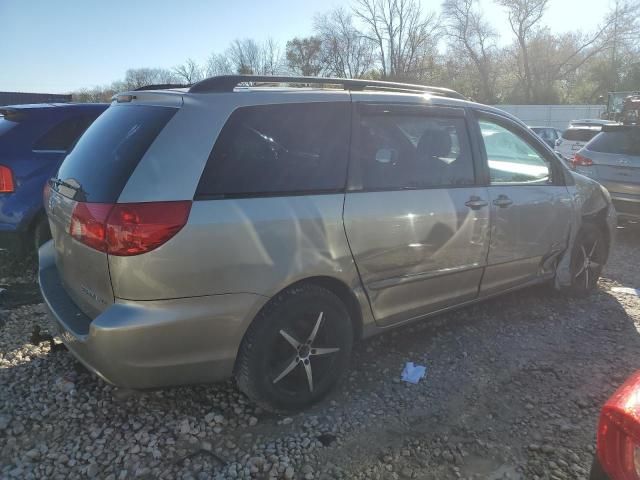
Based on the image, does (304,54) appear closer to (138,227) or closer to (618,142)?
(618,142)

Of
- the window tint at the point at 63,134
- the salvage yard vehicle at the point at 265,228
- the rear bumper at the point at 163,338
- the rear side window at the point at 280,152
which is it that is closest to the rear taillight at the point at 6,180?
the window tint at the point at 63,134

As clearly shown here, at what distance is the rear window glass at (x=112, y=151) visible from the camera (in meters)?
2.35

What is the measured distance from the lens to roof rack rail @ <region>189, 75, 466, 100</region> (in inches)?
102

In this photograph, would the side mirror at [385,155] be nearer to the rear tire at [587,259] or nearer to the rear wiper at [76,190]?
the rear wiper at [76,190]

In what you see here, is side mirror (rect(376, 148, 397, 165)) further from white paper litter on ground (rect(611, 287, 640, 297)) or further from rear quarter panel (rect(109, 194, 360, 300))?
white paper litter on ground (rect(611, 287, 640, 297))

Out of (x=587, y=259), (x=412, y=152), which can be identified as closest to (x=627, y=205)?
(x=587, y=259)

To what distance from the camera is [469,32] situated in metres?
53.5

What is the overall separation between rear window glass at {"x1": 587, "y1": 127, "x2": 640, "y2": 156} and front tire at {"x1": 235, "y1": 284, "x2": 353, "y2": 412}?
6.20 metres

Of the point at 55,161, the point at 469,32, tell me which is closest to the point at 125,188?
the point at 55,161

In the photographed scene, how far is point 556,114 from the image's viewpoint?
3612cm

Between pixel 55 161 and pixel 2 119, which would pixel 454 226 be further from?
pixel 2 119

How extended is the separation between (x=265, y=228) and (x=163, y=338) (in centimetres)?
70

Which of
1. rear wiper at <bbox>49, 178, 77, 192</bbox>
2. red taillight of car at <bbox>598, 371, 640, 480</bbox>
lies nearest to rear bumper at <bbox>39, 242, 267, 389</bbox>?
rear wiper at <bbox>49, 178, 77, 192</bbox>

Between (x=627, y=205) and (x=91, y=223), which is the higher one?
(x=91, y=223)
